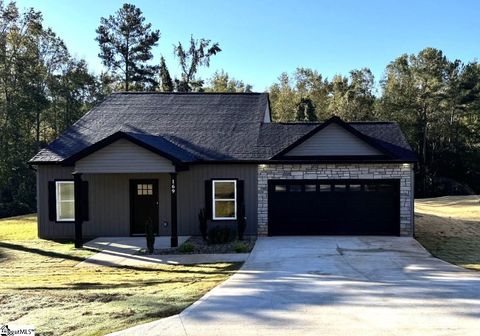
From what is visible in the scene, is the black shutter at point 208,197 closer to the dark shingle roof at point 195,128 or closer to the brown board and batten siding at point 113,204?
the brown board and batten siding at point 113,204

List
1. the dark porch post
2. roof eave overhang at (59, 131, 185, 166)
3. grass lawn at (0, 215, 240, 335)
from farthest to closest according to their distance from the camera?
the dark porch post
roof eave overhang at (59, 131, 185, 166)
grass lawn at (0, 215, 240, 335)

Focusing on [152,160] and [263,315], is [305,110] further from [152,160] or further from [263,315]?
[263,315]

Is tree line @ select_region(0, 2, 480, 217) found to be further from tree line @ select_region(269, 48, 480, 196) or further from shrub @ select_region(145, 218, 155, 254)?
shrub @ select_region(145, 218, 155, 254)

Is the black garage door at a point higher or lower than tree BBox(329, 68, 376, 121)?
lower

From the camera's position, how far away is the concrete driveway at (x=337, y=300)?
6031 millimetres

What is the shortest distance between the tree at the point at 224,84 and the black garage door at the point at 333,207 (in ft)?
118

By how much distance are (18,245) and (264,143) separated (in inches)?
358

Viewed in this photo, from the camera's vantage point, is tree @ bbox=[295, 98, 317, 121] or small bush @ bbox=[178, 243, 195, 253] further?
tree @ bbox=[295, 98, 317, 121]

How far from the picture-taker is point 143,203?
16.5 meters

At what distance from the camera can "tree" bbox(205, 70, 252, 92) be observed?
169ft

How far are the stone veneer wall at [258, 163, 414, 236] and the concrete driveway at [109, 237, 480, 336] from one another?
344 centimetres

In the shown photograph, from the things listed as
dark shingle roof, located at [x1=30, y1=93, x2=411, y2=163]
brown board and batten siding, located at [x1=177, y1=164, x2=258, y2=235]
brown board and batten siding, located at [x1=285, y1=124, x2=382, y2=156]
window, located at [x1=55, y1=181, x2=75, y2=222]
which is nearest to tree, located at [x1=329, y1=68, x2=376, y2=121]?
dark shingle roof, located at [x1=30, y1=93, x2=411, y2=163]

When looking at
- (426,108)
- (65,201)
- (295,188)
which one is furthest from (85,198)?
(426,108)

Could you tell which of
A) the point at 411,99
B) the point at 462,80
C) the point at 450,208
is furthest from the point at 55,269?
the point at 462,80
